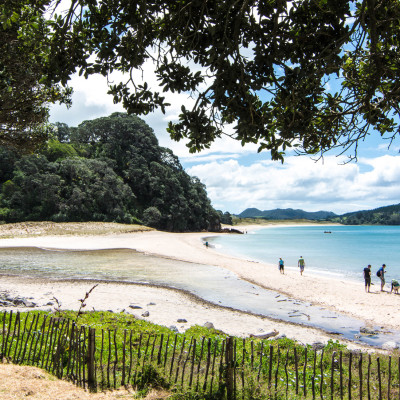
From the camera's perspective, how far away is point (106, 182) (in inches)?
2520

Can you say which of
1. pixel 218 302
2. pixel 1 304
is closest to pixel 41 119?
pixel 1 304

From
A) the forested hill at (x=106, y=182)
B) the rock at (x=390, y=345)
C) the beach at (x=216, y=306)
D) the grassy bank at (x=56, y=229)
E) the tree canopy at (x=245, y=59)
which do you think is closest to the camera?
the tree canopy at (x=245, y=59)

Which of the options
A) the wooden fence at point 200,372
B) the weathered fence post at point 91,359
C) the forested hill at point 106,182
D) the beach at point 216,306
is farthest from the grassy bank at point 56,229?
the weathered fence post at point 91,359

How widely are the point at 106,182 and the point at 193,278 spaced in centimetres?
4729

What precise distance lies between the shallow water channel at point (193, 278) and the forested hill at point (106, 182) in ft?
88.0

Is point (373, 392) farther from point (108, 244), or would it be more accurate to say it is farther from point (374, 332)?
point (108, 244)

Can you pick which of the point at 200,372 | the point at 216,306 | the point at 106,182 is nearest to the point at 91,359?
the point at 200,372

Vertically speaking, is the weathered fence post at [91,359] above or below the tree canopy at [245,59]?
below

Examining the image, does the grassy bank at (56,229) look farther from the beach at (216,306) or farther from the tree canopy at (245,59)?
the tree canopy at (245,59)

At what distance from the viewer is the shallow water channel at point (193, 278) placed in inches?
512

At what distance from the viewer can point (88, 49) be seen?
542cm

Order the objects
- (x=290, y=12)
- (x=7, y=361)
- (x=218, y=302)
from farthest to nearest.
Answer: (x=218, y=302) < (x=7, y=361) < (x=290, y=12)

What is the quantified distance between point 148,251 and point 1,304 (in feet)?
76.9

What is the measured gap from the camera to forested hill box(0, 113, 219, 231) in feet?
182
